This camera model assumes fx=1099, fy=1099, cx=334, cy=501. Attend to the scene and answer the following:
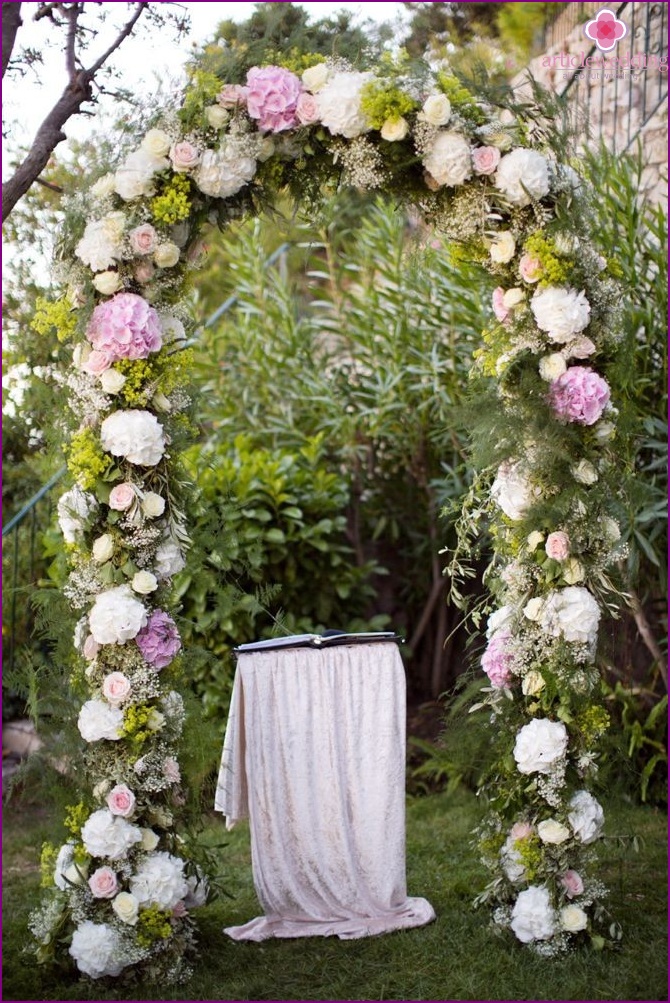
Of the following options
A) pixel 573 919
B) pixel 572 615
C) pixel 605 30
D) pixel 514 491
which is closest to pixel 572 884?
pixel 573 919

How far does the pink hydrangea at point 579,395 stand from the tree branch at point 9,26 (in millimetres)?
2113

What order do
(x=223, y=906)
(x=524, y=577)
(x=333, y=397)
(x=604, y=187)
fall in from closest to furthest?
(x=524, y=577) → (x=223, y=906) → (x=604, y=187) → (x=333, y=397)

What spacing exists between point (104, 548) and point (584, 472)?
1.49 meters

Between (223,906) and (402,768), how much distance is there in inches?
35.6

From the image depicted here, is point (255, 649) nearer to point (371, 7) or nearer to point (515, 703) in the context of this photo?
point (515, 703)

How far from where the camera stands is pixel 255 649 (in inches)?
150

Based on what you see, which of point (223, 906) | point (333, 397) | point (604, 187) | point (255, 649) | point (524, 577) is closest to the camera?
point (524, 577)

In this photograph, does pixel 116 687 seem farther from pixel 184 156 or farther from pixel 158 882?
pixel 184 156

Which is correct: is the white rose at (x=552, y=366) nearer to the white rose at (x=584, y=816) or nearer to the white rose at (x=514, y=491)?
the white rose at (x=514, y=491)

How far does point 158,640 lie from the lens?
131 inches

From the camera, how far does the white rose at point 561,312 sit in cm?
333

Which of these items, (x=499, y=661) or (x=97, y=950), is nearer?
(x=97, y=950)

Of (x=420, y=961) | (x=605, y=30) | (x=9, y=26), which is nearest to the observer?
(x=420, y=961)

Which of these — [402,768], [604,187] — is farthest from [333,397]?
[402,768]
